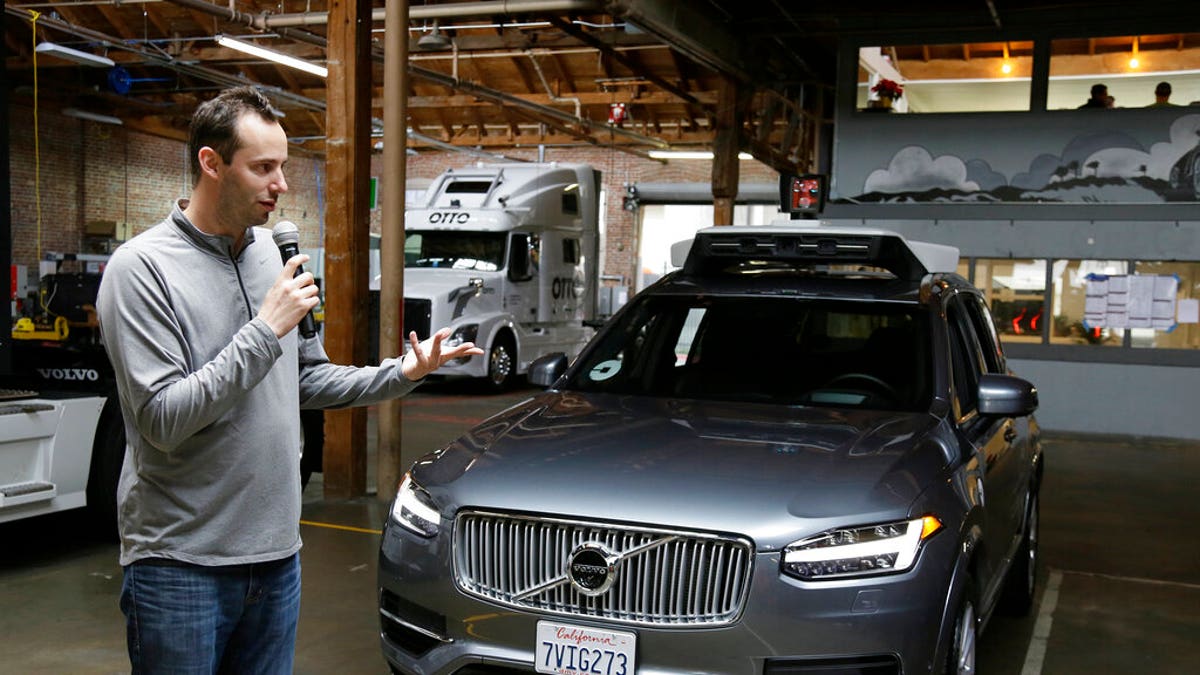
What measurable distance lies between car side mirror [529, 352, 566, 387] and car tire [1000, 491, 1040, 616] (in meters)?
2.29

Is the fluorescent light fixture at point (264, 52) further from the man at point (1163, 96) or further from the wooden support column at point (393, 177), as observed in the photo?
the man at point (1163, 96)

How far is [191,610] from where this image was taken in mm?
2107

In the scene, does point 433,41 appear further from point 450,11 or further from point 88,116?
point 88,116

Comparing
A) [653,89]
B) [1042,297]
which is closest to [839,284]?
[1042,297]

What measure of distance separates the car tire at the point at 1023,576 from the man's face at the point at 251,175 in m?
4.16

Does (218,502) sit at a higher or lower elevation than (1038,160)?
lower

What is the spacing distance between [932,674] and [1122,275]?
435 inches

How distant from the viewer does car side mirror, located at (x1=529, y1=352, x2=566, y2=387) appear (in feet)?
15.3

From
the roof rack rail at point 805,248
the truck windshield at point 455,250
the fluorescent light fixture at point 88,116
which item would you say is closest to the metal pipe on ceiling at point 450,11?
the truck windshield at point 455,250

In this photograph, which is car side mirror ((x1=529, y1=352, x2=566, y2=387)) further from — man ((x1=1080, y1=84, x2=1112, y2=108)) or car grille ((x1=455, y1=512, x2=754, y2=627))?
man ((x1=1080, y1=84, x2=1112, y2=108))

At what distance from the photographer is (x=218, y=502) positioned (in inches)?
82.6

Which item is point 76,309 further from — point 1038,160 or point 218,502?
point 218,502

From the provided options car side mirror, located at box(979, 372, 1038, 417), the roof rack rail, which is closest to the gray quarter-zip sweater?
car side mirror, located at box(979, 372, 1038, 417)

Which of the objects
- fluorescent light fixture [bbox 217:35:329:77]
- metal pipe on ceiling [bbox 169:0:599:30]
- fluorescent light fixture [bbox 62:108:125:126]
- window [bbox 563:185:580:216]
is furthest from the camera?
fluorescent light fixture [bbox 62:108:125:126]
